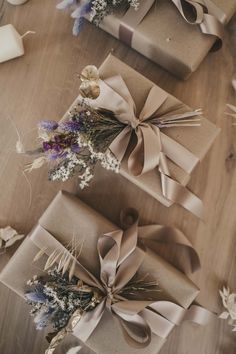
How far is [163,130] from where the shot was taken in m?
1.04

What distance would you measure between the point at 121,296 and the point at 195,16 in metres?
0.73

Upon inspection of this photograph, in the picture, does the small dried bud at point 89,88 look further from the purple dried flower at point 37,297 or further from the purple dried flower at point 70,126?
the purple dried flower at point 37,297

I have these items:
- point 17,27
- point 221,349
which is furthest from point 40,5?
point 221,349

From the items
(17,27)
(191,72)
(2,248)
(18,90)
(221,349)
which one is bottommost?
Answer: (2,248)

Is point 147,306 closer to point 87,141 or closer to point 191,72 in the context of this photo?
point 87,141

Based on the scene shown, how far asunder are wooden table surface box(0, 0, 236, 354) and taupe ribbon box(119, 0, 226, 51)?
110 mm

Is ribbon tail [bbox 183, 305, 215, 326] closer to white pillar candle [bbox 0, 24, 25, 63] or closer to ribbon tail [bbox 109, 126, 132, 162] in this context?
ribbon tail [bbox 109, 126, 132, 162]

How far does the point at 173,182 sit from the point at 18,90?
1.71ft

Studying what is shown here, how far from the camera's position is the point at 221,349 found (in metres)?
1.13

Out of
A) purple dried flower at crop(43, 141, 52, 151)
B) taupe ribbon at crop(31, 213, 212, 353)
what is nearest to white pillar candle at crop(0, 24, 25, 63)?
purple dried flower at crop(43, 141, 52, 151)

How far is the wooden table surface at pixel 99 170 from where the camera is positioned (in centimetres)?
115

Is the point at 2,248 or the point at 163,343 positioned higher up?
the point at 163,343

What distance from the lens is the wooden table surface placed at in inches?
45.2

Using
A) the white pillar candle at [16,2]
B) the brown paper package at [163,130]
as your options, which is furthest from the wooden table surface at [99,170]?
the brown paper package at [163,130]
